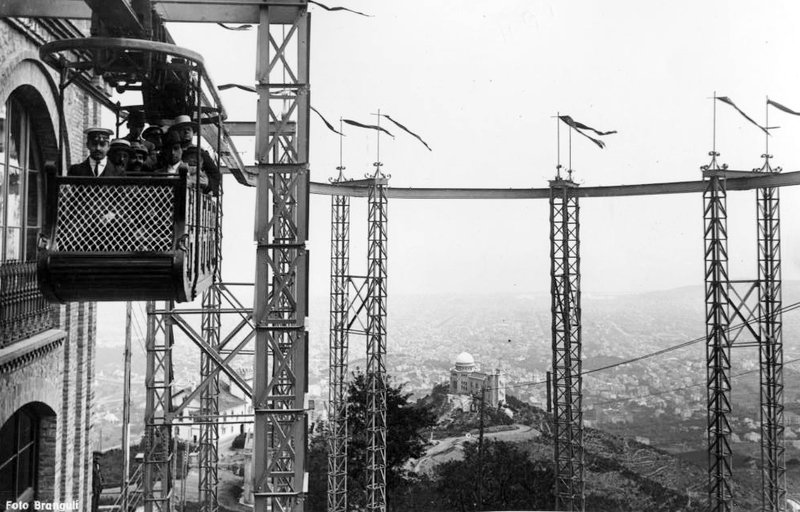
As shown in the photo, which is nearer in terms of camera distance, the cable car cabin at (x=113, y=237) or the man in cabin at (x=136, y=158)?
the cable car cabin at (x=113, y=237)

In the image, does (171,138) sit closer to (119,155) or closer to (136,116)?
(119,155)

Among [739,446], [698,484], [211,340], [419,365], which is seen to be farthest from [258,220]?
[419,365]

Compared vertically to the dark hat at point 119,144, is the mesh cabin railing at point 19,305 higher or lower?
lower

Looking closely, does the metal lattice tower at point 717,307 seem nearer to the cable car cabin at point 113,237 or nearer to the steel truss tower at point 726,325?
the steel truss tower at point 726,325

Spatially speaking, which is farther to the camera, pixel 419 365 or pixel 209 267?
pixel 419 365

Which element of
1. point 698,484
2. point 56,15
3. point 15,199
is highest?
point 56,15

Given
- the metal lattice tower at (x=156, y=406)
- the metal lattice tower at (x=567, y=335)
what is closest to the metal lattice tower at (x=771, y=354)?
the metal lattice tower at (x=567, y=335)

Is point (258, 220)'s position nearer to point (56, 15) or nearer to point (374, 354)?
point (56, 15)
